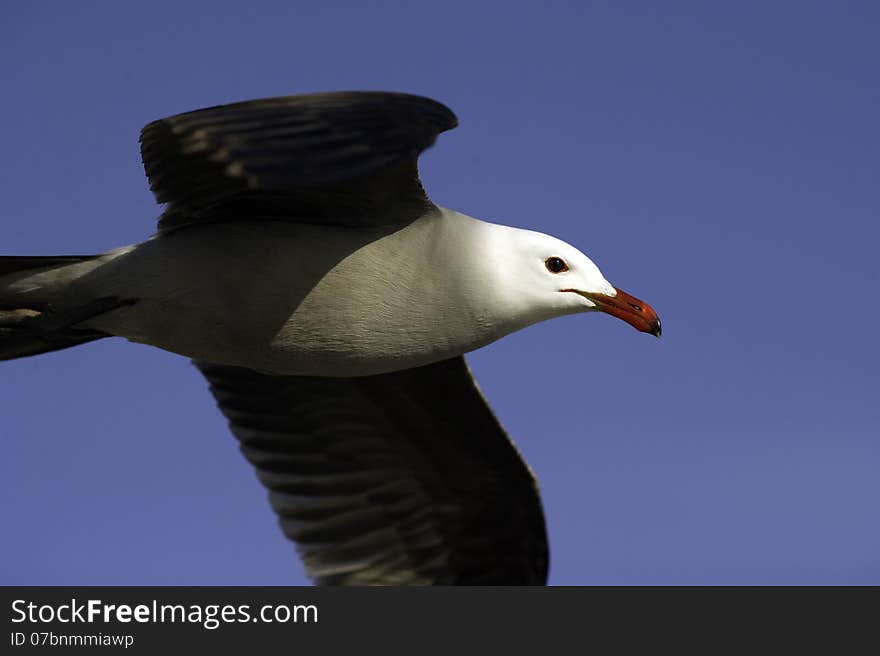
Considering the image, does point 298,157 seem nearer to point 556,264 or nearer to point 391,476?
point 556,264

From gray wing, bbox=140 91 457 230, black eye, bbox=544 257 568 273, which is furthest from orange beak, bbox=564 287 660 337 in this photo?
gray wing, bbox=140 91 457 230

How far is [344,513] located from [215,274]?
8.75 feet

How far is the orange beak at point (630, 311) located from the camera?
7.25 m

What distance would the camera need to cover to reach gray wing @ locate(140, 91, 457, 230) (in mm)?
5645

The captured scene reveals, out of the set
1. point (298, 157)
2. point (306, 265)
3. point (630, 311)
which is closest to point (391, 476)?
point (630, 311)

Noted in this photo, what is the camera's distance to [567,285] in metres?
7.12

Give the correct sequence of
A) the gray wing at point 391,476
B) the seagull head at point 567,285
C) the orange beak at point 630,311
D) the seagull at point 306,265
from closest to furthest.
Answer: the seagull at point 306,265, the seagull head at point 567,285, the orange beak at point 630,311, the gray wing at point 391,476

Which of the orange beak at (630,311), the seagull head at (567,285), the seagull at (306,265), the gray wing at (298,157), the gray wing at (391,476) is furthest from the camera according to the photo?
the gray wing at (391,476)

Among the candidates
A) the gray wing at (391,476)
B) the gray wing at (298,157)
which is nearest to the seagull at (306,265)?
the gray wing at (298,157)

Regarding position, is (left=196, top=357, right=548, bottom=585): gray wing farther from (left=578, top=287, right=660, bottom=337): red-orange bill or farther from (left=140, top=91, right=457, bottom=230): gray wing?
(left=140, top=91, right=457, bottom=230): gray wing

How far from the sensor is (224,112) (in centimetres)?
584

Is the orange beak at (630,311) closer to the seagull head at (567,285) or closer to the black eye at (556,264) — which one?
the seagull head at (567,285)
